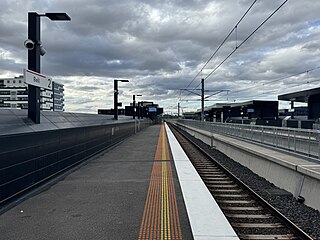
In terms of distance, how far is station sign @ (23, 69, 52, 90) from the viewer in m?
8.42

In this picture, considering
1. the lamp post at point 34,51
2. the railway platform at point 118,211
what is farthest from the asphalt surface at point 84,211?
the lamp post at point 34,51

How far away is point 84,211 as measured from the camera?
242 inches

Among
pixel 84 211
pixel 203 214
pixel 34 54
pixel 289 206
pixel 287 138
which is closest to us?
pixel 203 214

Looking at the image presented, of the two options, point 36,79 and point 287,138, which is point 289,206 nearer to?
point 287,138

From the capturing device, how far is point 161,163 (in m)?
13.0

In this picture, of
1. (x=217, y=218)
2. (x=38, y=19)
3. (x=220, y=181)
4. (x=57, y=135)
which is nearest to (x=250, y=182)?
(x=220, y=181)

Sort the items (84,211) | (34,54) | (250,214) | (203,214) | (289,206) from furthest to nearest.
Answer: (34,54), (289,206), (250,214), (84,211), (203,214)

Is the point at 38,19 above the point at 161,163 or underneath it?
above

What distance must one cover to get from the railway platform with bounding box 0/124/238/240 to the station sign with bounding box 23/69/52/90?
290cm

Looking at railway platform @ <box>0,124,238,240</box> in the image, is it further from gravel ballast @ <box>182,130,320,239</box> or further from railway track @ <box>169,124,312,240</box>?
gravel ballast @ <box>182,130,320,239</box>

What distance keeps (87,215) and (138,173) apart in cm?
470

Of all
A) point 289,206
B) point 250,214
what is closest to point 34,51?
point 250,214

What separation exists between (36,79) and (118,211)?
5.07 meters

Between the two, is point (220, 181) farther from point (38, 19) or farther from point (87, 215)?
point (38, 19)
